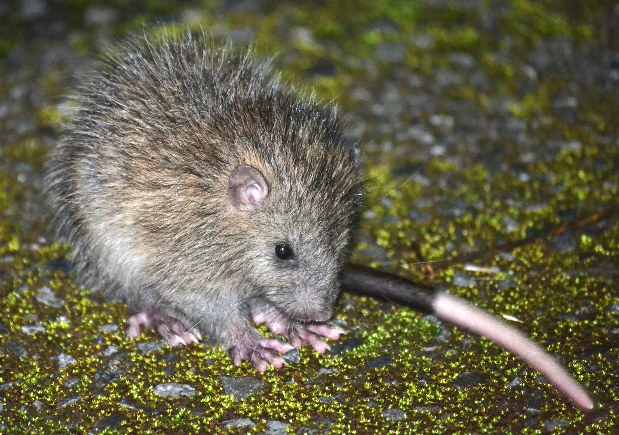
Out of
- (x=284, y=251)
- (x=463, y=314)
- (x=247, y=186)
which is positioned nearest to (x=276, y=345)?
(x=284, y=251)

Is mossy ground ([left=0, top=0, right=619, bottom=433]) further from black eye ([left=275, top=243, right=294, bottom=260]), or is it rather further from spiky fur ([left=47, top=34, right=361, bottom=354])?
black eye ([left=275, top=243, right=294, bottom=260])

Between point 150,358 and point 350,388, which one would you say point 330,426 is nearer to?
point 350,388

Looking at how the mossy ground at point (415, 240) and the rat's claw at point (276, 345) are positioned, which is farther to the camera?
the rat's claw at point (276, 345)

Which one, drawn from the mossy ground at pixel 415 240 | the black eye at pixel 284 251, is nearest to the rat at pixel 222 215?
the black eye at pixel 284 251

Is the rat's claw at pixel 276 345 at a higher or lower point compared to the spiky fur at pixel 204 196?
lower

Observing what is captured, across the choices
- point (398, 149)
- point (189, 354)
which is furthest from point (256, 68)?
point (189, 354)

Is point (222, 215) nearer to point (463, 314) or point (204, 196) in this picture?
point (204, 196)

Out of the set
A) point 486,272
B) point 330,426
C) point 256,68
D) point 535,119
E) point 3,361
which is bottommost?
point 3,361

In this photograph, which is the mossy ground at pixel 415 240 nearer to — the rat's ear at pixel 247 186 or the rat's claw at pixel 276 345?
A: the rat's claw at pixel 276 345
